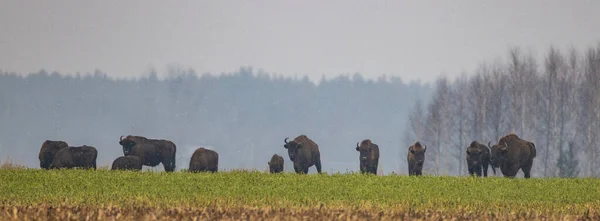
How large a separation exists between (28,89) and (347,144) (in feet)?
197

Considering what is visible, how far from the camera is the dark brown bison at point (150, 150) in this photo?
47.2m

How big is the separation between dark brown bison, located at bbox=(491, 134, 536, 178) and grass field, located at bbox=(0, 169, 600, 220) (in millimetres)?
5575

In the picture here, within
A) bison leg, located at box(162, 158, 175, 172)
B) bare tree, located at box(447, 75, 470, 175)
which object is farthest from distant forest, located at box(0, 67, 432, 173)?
bison leg, located at box(162, 158, 175, 172)

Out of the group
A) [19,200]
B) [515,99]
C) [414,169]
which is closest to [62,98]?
[515,99]

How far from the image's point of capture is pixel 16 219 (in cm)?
1509

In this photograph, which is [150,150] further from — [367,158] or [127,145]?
[367,158]

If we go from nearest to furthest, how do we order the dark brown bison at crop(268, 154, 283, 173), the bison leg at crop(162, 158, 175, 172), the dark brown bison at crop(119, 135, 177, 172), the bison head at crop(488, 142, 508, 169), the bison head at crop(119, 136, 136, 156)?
the bison head at crop(488, 142, 508, 169)
the bison head at crop(119, 136, 136, 156)
the dark brown bison at crop(119, 135, 177, 172)
the dark brown bison at crop(268, 154, 283, 173)
the bison leg at crop(162, 158, 175, 172)

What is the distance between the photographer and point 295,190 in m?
29.5

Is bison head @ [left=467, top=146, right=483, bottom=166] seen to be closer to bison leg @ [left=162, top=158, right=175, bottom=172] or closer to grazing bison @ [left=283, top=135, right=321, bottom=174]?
grazing bison @ [left=283, top=135, right=321, bottom=174]

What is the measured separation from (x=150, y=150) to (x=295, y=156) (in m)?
6.40

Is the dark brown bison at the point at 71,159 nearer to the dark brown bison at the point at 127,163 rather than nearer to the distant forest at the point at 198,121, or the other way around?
the dark brown bison at the point at 127,163

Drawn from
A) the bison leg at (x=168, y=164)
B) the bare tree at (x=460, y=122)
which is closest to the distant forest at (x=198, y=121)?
the bare tree at (x=460, y=122)

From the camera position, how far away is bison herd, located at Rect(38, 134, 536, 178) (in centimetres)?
4212

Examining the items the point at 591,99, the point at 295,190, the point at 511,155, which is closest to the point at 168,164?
the point at 511,155
